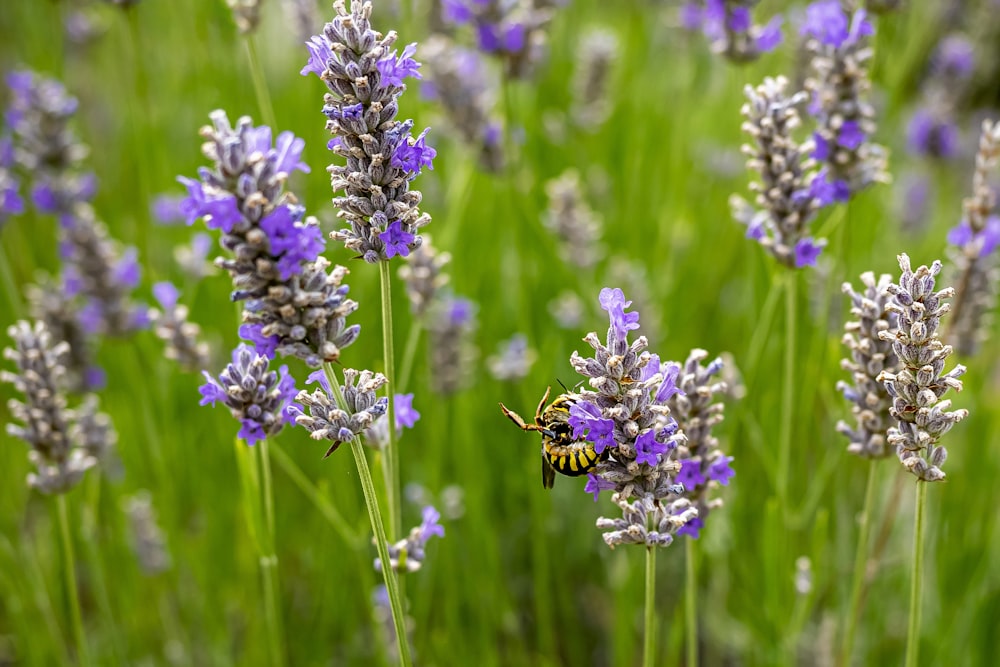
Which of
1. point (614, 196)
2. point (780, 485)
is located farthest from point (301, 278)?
point (614, 196)

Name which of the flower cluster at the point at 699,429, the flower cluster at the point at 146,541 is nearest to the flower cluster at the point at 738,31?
the flower cluster at the point at 699,429

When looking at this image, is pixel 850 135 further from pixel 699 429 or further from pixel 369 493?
pixel 369 493

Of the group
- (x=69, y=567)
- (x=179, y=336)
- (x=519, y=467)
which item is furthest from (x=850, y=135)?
(x=69, y=567)

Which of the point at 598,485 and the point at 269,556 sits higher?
the point at 598,485

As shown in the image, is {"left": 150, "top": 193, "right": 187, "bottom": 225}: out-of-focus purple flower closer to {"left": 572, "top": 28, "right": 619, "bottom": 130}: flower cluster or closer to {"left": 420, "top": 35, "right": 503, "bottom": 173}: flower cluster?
{"left": 420, "top": 35, "right": 503, "bottom": 173}: flower cluster

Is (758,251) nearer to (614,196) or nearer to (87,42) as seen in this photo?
(614,196)

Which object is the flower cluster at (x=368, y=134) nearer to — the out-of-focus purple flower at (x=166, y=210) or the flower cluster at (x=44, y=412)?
the flower cluster at (x=44, y=412)
